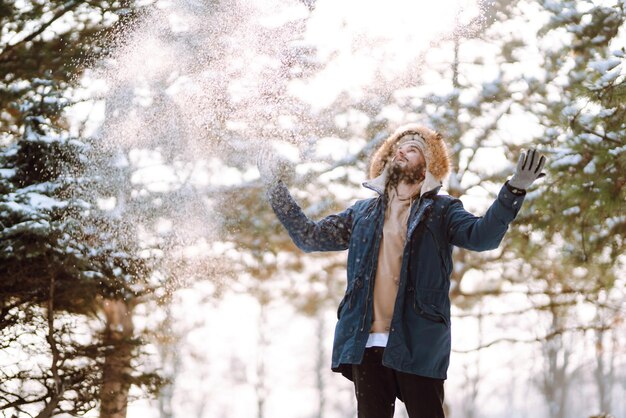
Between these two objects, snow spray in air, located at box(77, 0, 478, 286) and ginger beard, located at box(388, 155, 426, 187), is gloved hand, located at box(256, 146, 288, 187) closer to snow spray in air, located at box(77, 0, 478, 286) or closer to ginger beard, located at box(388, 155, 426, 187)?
ginger beard, located at box(388, 155, 426, 187)

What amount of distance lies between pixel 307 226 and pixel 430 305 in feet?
1.87

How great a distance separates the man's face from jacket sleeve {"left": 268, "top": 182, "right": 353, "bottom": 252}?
25 centimetres

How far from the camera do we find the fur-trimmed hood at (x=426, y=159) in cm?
247

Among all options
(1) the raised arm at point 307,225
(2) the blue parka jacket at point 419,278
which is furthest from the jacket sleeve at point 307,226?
(2) the blue parka jacket at point 419,278

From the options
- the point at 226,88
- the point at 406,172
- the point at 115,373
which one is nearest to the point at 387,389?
the point at 406,172

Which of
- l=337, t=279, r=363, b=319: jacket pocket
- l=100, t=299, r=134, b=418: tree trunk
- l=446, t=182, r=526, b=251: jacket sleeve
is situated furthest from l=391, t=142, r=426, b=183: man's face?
l=100, t=299, r=134, b=418: tree trunk

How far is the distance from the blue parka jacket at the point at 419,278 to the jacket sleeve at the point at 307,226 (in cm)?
11

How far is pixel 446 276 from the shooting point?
2.25 m

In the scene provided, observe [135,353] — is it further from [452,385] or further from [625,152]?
[452,385]

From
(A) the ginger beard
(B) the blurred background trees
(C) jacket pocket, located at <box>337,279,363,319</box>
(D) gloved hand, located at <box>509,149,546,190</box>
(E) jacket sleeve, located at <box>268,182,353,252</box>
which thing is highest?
(B) the blurred background trees

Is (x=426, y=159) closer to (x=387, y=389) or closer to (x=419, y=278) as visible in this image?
(x=419, y=278)

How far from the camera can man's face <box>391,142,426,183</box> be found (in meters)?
2.51

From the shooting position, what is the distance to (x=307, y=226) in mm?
2486

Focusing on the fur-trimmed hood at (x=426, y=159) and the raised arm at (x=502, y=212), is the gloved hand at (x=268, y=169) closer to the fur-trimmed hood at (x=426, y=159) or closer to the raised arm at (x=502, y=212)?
the fur-trimmed hood at (x=426, y=159)
